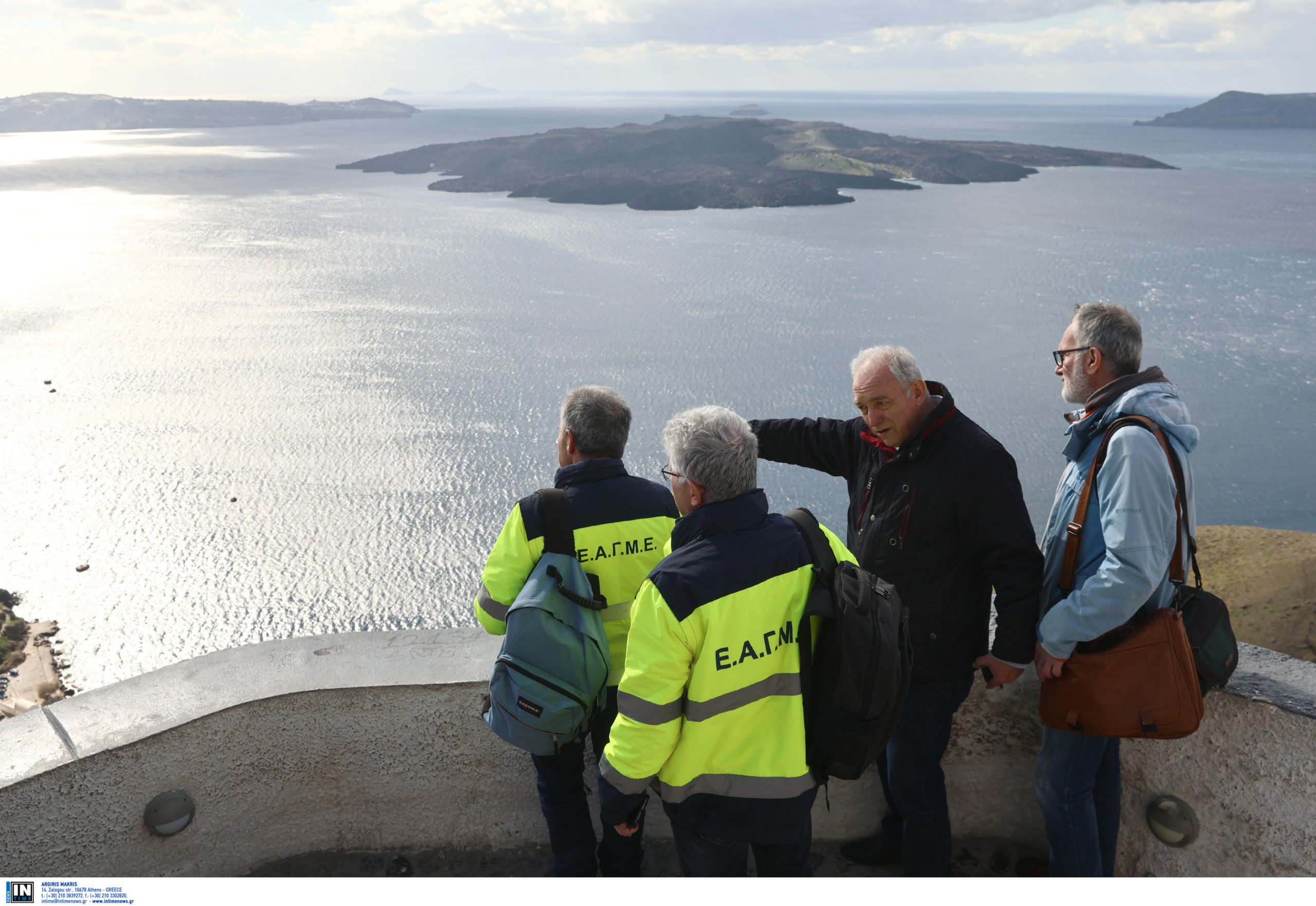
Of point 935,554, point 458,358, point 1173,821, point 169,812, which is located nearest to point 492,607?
point 169,812

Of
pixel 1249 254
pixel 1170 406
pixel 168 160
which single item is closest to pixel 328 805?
pixel 1170 406

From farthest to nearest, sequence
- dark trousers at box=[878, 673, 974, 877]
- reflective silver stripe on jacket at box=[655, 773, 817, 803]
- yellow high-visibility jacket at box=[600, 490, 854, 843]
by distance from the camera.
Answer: dark trousers at box=[878, 673, 974, 877] → reflective silver stripe on jacket at box=[655, 773, 817, 803] → yellow high-visibility jacket at box=[600, 490, 854, 843]

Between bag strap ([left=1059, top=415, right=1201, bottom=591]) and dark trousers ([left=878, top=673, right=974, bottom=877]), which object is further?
dark trousers ([left=878, top=673, right=974, bottom=877])

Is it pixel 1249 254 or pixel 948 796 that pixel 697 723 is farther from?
pixel 1249 254

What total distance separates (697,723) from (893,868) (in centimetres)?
123

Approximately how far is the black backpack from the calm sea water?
16003mm

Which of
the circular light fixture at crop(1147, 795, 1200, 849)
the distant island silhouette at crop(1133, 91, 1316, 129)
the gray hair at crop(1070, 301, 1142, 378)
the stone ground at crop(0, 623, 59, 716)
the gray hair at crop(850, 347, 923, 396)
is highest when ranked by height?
the distant island silhouette at crop(1133, 91, 1316, 129)

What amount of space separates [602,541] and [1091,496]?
1.19 m

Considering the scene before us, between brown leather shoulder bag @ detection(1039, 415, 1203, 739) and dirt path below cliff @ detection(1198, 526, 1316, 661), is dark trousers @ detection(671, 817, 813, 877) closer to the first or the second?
brown leather shoulder bag @ detection(1039, 415, 1203, 739)

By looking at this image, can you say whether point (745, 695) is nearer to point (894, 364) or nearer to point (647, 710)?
point (647, 710)

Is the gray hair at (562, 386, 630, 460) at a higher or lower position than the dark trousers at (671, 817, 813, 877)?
higher

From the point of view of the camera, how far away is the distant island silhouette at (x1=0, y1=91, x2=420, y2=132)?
99.6 meters

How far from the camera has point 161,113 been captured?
409 ft

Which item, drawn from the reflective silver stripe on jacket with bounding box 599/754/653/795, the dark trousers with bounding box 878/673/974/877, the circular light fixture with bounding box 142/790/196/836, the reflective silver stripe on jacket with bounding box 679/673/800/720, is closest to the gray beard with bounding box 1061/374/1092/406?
the dark trousers with bounding box 878/673/974/877
